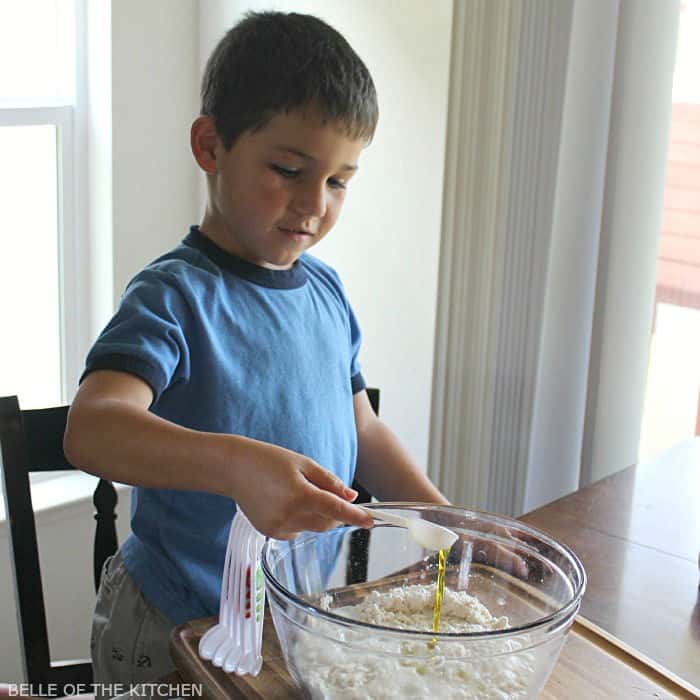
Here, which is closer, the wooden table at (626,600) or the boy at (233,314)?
the wooden table at (626,600)

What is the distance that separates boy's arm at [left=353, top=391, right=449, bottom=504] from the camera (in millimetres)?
1240

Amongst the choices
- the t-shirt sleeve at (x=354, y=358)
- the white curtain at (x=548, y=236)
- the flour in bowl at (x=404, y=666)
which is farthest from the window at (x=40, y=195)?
the flour in bowl at (x=404, y=666)

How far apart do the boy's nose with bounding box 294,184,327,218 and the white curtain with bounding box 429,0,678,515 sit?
83 centimetres

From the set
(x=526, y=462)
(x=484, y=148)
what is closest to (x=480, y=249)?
(x=484, y=148)

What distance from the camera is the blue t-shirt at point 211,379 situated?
0.99 m

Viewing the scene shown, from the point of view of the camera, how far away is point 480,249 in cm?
184

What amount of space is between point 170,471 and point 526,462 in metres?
1.20

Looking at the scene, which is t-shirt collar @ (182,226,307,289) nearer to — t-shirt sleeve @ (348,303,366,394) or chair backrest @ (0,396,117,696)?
t-shirt sleeve @ (348,303,366,394)

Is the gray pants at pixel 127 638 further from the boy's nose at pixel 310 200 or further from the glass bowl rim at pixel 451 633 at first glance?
the boy's nose at pixel 310 200

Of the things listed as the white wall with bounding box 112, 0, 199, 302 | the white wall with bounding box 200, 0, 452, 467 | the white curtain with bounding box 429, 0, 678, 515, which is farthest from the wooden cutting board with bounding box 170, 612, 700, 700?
the white wall with bounding box 112, 0, 199, 302

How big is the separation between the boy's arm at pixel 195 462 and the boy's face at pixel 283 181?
237mm

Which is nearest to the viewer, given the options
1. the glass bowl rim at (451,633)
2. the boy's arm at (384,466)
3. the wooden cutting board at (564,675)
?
the glass bowl rim at (451,633)

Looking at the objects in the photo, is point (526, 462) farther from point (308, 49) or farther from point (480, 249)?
point (308, 49)

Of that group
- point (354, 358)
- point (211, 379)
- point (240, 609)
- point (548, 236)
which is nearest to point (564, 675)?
point (240, 609)
